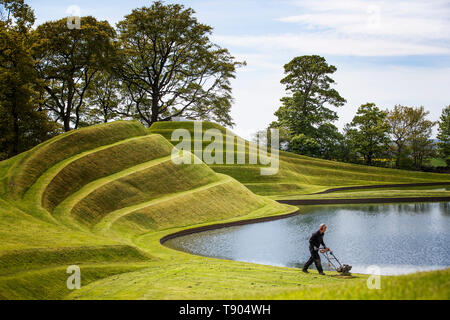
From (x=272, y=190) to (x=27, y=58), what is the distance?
→ 104ft

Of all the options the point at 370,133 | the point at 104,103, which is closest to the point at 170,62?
the point at 104,103

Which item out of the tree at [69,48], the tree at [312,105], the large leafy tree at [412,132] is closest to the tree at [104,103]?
the tree at [69,48]

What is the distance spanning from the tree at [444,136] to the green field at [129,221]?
135 ft

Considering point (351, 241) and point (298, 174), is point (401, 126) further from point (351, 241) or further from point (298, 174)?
point (351, 241)

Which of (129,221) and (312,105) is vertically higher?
(312,105)

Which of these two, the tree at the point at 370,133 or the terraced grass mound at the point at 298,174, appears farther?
the tree at the point at 370,133

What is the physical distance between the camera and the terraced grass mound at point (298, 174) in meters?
53.3

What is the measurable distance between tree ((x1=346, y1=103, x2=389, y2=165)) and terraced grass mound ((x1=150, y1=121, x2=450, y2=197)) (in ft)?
25.4

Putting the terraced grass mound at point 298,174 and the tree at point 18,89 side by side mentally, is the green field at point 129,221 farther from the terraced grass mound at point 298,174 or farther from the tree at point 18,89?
the tree at point 18,89

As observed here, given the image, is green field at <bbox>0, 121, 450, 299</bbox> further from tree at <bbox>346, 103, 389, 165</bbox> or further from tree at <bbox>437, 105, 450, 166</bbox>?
tree at <bbox>437, 105, 450, 166</bbox>

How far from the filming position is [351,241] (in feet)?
82.4

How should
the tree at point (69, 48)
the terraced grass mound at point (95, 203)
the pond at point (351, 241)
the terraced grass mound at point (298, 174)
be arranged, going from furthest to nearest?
the terraced grass mound at point (298, 174), the tree at point (69, 48), the pond at point (351, 241), the terraced grass mound at point (95, 203)

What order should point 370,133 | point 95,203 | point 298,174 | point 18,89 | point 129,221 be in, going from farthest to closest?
1. point 370,133
2. point 298,174
3. point 18,89
4. point 95,203
5. point 129,221

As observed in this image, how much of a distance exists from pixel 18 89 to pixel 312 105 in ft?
185
